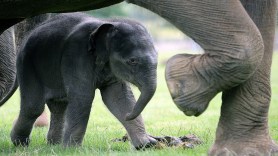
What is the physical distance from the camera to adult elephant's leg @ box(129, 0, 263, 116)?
472cm

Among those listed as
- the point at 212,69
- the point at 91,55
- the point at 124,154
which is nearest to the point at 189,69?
the point at 212,69

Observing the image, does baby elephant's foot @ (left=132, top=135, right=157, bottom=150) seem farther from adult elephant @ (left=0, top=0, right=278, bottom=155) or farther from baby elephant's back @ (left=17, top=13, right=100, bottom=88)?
adult elephant @ (left=0, top=0, right=278, bottom=155)

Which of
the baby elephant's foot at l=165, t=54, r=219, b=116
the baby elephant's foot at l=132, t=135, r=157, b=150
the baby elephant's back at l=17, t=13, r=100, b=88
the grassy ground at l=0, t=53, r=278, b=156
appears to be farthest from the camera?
the baby elephant's back at l=17, t=13, r=100, b=88

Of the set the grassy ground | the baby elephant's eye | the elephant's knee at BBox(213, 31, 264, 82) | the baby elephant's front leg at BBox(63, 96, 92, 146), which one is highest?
the elephant's knee at BBox(213, 31, 264, 82)

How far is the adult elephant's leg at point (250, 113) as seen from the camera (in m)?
5.25

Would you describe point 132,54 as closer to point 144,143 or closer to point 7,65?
point 144,143

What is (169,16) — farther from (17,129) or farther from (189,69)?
(17,129)

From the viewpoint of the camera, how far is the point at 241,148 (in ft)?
17.2

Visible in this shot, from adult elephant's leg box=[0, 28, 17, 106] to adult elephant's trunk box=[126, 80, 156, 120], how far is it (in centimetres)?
187

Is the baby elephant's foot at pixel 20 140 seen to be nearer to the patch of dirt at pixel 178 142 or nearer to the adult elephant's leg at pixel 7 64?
the adult elephant's leg at pixel 7 64

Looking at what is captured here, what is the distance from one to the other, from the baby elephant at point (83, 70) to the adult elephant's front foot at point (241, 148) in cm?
93

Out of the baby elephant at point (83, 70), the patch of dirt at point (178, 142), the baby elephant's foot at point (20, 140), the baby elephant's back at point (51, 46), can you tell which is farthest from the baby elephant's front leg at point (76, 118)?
the baby elephant's foot at point (20, 140)

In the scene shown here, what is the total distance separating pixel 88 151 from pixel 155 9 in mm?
1357

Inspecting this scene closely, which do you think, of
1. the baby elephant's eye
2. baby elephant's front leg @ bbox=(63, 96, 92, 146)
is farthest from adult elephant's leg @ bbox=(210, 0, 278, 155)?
baby elephant's front leg @ bbox=(63, 96, 92, 146)
